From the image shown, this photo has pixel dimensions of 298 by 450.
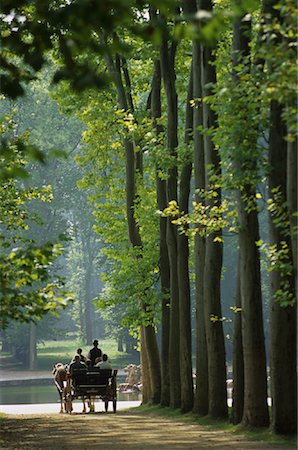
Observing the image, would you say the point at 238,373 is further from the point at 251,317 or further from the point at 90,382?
the point at 90,382

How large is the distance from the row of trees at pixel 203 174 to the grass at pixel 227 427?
0.69ft

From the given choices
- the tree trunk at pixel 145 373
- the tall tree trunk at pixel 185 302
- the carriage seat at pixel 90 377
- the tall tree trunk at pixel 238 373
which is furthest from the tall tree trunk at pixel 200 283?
the tree trunk at pixel 145 373

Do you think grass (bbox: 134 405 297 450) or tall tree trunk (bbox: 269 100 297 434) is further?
tall tree trunk (bbox: 269 100 297 434)

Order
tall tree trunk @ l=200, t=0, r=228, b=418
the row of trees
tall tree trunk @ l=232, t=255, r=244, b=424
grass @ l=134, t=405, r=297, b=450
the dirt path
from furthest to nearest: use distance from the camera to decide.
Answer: tall tree trunk @ l=200, t=0, r=228, b=418 → tall tree trunk @ l=232, t=255, r=244, b=424 → grass @ l=134, t=405, r=297, b=450 → the dirt path → the row of trees

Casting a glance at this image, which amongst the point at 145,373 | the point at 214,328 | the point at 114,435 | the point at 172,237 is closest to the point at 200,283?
the point at 214,328

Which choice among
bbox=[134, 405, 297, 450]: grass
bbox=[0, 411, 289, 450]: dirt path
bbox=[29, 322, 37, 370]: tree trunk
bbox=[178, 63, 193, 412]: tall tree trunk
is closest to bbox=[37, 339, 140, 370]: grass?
bbox=[29, 322, 37, 370]: tree trunk

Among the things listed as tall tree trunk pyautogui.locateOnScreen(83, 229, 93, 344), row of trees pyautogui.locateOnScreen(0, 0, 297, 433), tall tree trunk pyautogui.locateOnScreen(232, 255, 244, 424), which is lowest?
tall tree trunk pyautogui.locateOnScreen(232, 255, 244, 424)

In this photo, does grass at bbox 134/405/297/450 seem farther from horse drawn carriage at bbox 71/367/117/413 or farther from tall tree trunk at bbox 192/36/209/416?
horse drawn carriage at bbox 71/367/117/413

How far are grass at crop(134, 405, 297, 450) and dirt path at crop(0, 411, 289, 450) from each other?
0.22 m

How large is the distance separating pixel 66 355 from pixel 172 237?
55587 millimetres

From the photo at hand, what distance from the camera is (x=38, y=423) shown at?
82.7 feet

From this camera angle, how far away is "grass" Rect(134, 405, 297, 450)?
17.2 meters

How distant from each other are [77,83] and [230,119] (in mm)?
9694

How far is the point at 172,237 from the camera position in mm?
28609
